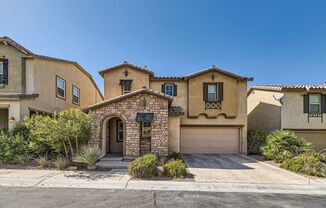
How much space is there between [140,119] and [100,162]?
3.39 m

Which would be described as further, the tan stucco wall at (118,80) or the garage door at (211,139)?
the tan stucco wall at (118,80)

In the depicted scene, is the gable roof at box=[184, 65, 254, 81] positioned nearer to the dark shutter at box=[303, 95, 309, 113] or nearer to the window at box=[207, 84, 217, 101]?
the window at box=[207, 84, 217, 101]

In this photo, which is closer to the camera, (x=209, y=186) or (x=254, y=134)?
(x=209, y=186)

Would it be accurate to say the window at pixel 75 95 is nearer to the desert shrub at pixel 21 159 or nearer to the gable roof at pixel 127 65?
the gable roof at pixel 127 65

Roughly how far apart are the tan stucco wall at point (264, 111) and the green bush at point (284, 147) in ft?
11.1

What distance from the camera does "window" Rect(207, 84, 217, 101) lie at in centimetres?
1547

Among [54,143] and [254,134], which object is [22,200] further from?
[254,134]

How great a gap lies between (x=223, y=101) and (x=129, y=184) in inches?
419

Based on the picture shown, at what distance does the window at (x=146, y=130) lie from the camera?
1210 centimetres

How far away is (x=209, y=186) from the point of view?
24.5 feet

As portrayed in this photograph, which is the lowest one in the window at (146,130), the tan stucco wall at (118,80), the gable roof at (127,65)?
the window at (146,130)

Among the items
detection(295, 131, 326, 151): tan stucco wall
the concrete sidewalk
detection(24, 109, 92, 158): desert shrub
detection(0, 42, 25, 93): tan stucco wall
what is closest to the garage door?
detection(295, 131, 326, 151): tan stucco wall

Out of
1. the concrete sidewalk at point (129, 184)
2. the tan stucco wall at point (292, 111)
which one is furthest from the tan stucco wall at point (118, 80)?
Answer: the tan stucco wall at point (292, 111)

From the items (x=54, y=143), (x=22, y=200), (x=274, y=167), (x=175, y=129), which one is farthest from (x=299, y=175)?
(x=54, y=143)
